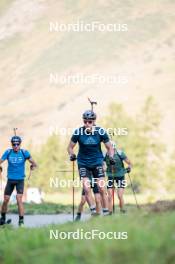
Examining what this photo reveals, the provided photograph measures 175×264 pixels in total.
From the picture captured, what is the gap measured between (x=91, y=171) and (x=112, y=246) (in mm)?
8632

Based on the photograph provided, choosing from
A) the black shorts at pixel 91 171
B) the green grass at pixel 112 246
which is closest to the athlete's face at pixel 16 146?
the black shorts at pixel 91 171

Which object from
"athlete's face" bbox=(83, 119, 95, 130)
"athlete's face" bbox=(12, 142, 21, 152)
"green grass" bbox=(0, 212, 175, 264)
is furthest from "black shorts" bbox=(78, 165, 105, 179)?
"green grass" bbox=(0, 212, 175, 264)

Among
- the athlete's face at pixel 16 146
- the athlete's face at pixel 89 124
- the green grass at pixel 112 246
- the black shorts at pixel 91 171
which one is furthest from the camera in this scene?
the athlete's face at pixel 16 146

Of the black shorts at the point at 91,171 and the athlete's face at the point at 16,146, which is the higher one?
the athlete's face at the point at 16,146

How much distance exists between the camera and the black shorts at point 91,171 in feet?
55.0

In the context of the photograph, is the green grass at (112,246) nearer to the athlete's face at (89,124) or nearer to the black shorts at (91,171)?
the athlete's face at (89,124)

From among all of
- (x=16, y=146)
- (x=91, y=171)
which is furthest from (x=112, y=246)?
(x=16, y=146)

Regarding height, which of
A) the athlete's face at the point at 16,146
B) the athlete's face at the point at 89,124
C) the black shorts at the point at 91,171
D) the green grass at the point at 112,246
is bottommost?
the green grass at the point at 112,246

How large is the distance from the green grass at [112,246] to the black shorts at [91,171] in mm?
5655

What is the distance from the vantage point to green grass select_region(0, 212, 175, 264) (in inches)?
315

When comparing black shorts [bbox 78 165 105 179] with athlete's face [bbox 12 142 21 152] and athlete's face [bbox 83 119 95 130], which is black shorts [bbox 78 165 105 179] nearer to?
athlete's face [bbox 83 119 95 130]

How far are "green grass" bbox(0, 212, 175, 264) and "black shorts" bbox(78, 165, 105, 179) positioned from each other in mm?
5655

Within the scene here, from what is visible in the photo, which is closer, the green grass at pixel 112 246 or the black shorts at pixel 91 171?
the green grass at pixel 112 246

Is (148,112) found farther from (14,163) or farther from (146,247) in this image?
(146,247)
